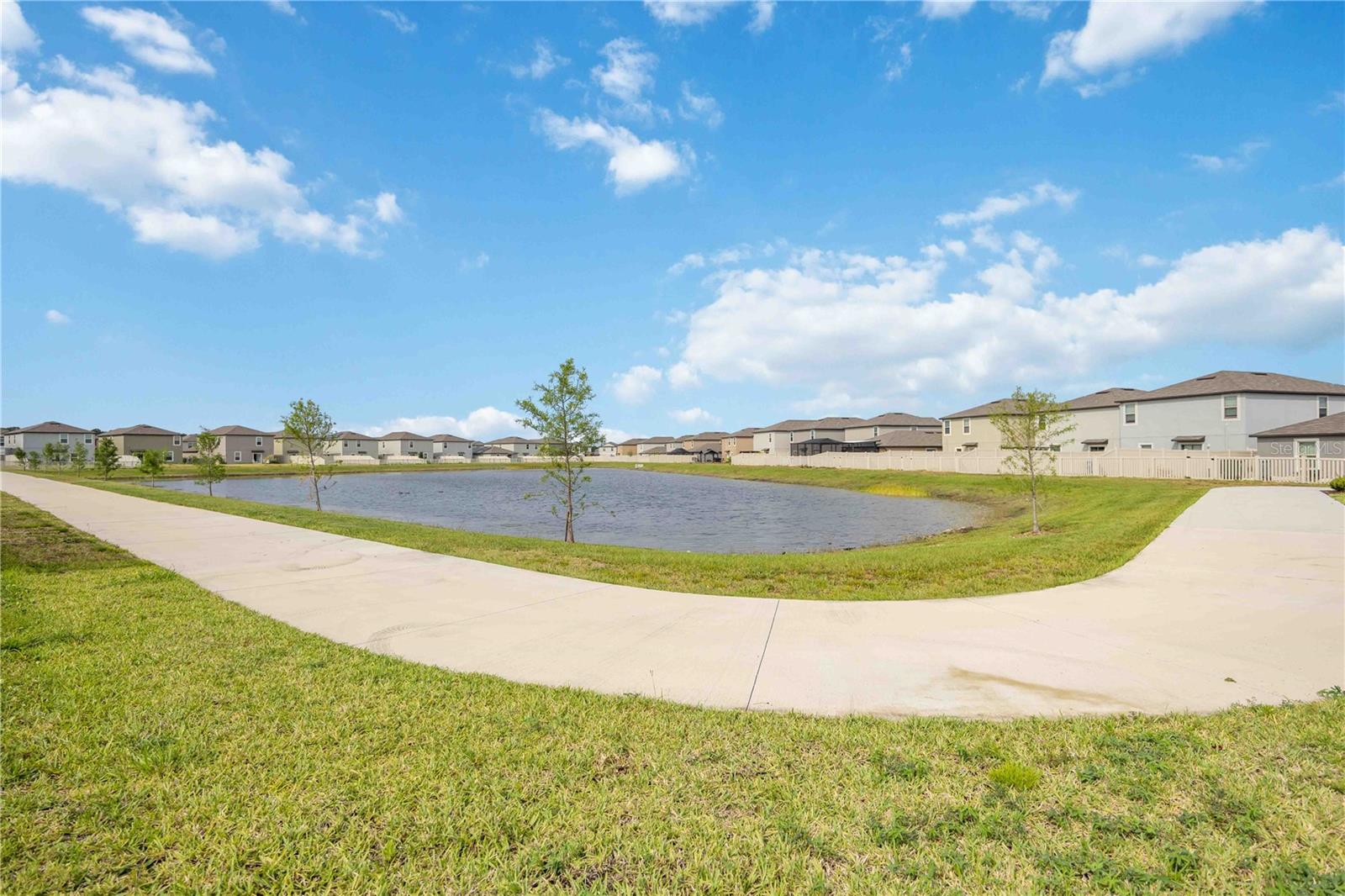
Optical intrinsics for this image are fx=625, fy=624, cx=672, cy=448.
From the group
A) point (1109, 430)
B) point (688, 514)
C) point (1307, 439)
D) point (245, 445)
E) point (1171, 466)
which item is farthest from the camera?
point (245, 445)

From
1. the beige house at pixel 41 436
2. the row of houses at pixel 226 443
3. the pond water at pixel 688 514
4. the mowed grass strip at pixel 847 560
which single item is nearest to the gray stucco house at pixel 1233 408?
the pond water at pixel 688 514

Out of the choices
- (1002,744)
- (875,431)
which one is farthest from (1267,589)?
(875,431)

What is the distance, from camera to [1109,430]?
151ft

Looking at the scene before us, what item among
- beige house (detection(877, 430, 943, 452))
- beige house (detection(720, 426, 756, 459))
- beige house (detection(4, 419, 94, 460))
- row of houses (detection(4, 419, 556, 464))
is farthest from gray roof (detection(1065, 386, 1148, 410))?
beige house (detection(4, 419, 94, 460))

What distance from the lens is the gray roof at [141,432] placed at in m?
103

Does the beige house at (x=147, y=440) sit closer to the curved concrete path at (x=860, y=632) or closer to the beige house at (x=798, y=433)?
the beige house at (x=798, y=433)

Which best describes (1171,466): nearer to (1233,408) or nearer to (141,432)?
(1233,408)

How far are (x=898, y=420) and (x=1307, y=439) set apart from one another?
169 ft

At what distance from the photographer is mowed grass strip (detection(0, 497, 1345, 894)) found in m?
2.68

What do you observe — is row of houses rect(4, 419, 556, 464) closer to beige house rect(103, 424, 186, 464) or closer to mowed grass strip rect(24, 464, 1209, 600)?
beige house rect(103, 424, 186, 464)

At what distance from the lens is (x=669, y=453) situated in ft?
441

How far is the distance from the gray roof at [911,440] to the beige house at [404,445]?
315ft

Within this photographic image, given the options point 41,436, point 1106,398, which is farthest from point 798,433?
point 41,436

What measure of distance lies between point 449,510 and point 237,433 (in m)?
99.3
